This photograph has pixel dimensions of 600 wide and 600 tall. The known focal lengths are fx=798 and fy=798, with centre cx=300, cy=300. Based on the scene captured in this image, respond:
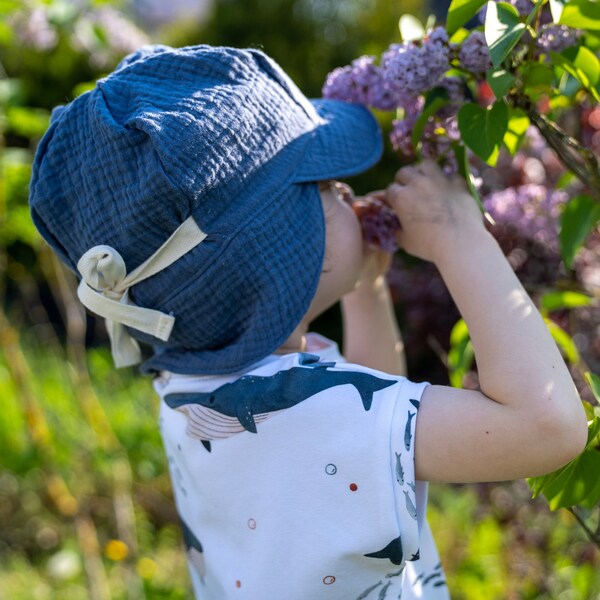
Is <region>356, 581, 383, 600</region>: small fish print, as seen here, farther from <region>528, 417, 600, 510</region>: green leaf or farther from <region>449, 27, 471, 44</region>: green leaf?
<region>449, 27, 471, 44</region>: green leaf

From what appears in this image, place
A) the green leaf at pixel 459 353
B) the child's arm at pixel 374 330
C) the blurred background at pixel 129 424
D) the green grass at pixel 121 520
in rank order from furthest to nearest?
the green grass at pixel 121 520
the blurred background at pixel 129 424
the child's arm at pixel 374 330
the green leaf at pixel 459 353

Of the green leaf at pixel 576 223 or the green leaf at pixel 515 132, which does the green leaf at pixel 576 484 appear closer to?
the green leaf at pixel 576 223

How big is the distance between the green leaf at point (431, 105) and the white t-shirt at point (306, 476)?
35 cm

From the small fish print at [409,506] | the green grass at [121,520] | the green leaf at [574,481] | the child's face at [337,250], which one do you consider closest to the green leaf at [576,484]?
the green leaf at [574,481]

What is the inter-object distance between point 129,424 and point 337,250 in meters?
2.20

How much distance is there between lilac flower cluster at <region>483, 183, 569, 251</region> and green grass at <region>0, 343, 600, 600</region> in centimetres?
97

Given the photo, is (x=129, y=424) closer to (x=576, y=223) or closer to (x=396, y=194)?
(x=396, y=194)

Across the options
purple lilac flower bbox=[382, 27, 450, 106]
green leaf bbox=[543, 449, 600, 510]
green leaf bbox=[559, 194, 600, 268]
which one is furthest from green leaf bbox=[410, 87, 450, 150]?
green leaf bbox=[543, 449, 600, 510]

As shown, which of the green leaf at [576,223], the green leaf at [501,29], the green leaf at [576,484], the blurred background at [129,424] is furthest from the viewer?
the blurred background at [129,424]

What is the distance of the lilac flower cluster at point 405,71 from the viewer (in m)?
1.09

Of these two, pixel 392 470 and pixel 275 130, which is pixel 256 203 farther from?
pixel 392 470

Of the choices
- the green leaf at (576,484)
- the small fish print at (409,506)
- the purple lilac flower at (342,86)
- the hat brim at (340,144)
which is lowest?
the small fish print at (409,506)

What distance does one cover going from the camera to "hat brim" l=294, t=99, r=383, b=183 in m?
1.18

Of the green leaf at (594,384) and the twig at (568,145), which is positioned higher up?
the twig at (568,145)
